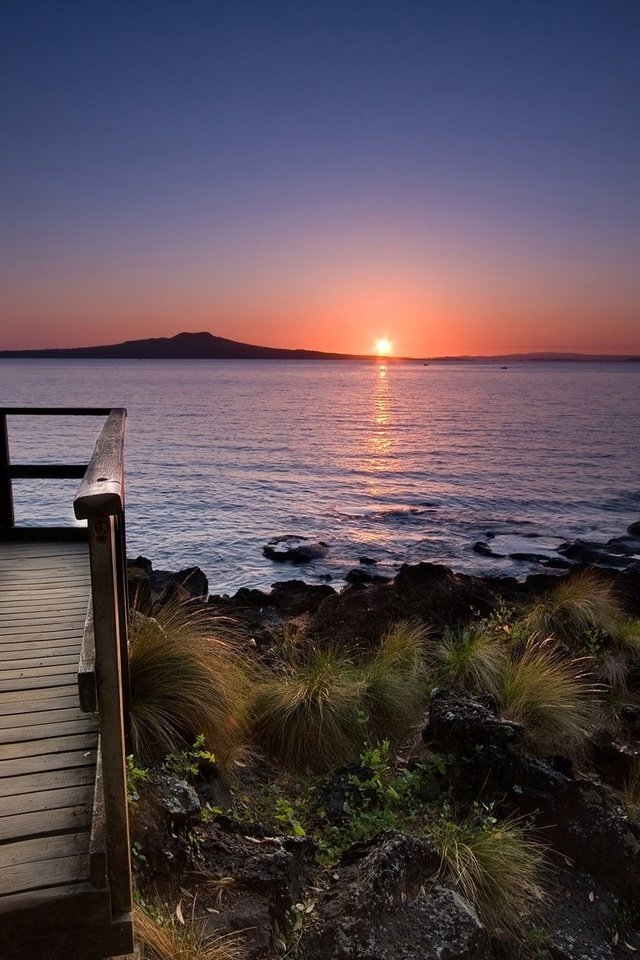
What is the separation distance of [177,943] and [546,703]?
4332mm

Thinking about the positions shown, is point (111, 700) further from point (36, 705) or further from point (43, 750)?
point (36, 705)

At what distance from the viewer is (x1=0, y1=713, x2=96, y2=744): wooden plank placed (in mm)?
3959

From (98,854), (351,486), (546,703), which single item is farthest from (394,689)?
(351,486)

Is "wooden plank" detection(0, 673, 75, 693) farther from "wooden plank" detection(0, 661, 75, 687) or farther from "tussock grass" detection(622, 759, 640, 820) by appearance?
"tussock grass" detection(622, 759, 640, 820)

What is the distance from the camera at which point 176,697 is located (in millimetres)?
5480

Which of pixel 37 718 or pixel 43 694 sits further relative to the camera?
pixel 43 694

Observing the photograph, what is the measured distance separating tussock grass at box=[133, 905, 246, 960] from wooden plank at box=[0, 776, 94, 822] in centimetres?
60

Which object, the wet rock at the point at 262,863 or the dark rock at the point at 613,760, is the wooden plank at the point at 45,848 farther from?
the dark rock at the point at 613,760

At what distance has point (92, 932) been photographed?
284cm

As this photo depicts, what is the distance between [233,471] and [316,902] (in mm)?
30301

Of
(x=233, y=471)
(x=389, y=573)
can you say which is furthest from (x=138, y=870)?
(x=233, y=471)

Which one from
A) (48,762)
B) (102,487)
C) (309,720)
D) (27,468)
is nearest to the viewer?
(102,487)

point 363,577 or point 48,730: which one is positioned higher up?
point 48,730

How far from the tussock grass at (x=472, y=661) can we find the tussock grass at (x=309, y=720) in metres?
1.22
